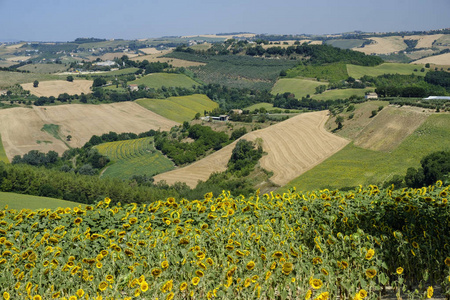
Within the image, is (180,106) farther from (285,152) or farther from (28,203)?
(28,203)

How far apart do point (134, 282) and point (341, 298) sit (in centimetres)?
397

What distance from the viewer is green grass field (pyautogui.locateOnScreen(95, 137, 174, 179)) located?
304ft

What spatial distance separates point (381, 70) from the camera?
177125 millimetres

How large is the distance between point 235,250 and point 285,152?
71195 mm

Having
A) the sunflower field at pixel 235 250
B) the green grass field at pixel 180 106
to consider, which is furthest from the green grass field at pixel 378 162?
the green grass field at pixel 180 106

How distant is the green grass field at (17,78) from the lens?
179650 mm

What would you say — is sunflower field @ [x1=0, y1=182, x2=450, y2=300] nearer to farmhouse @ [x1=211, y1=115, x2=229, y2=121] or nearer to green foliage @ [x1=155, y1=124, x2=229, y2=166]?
green foliage @ [x1=155, y1=124, x2=229, y2=166]

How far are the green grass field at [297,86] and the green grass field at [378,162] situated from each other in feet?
286

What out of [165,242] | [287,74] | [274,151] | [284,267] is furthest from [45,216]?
[287,74]

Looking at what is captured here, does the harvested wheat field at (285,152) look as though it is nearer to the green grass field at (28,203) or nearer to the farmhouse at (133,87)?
the green grass field at (28,203)

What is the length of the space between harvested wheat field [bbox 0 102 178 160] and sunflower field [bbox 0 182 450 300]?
104 metres

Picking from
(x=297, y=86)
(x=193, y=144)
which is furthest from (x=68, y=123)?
(x=297, y=86)

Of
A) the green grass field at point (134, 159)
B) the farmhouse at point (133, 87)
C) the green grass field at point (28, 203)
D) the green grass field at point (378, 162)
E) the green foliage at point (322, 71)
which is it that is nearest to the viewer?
the green grass field at point (28, 203)

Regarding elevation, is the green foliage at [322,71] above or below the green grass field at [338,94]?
above
